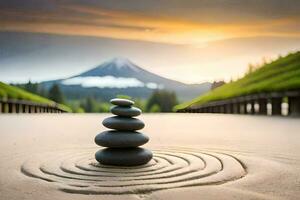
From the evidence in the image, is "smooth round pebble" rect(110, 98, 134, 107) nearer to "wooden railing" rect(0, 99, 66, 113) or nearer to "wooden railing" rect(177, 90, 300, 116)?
"wooden railing" rect(177, 90, 300, 116)

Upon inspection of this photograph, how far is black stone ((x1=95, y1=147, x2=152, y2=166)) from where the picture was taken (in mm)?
5585

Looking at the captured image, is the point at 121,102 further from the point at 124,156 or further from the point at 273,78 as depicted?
the point at 273,78

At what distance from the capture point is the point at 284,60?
1103 inches

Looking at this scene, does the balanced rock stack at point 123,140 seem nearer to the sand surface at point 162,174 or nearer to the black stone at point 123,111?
the black stone at point 123,111

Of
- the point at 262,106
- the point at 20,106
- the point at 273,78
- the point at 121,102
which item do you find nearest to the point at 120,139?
the point at 121,102

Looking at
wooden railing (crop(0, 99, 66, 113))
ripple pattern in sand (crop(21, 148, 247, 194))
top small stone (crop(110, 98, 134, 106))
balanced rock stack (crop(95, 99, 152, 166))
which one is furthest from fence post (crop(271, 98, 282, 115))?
top small stone (crop(110, 98, 134, 106))

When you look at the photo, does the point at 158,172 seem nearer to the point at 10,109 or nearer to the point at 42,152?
the point at 42,152

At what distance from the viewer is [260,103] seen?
71.3 feet

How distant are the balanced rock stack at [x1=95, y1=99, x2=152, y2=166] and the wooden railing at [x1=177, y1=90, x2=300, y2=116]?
43.4 feet

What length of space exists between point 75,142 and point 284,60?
21.6 metres

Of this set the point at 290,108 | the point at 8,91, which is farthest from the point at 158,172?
the point at 8,91

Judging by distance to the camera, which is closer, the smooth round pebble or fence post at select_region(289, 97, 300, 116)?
the smooth round pebble

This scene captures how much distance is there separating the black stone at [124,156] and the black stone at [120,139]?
0.10 meters

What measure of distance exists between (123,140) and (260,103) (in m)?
17.0
